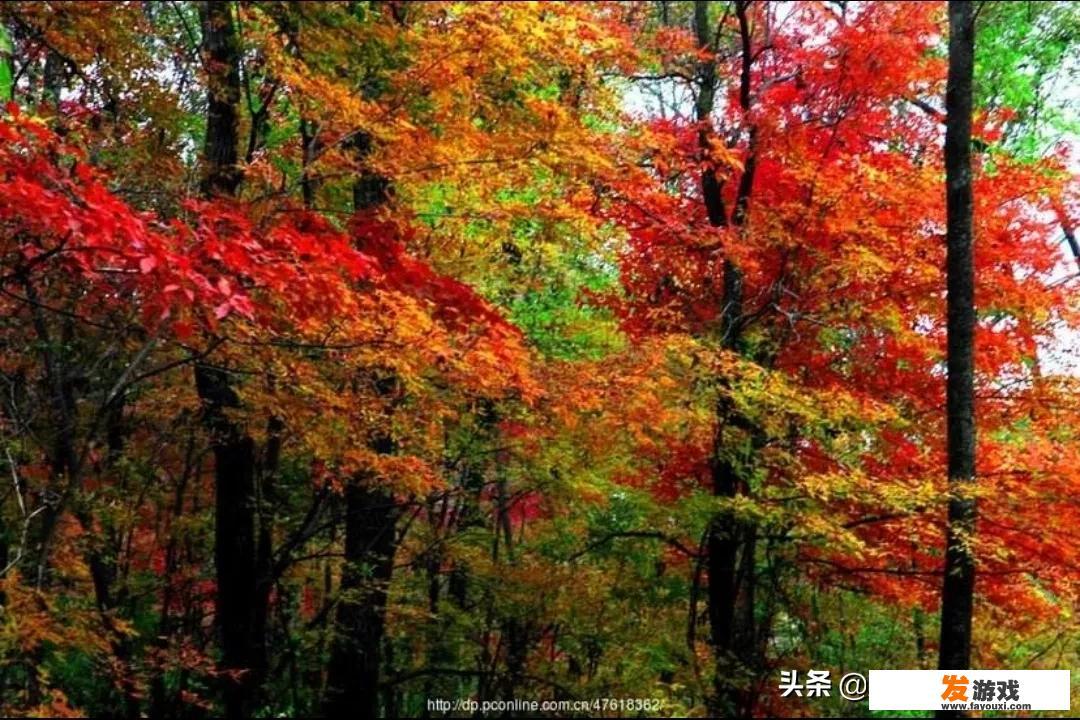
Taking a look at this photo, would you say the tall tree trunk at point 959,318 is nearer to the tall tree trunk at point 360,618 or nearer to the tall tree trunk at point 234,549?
the tall tree trunk at point 360,618

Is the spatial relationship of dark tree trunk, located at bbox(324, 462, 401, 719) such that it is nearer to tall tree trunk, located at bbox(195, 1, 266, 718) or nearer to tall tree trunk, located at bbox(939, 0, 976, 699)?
tall tree trunk, located at bbox(195, 1, 266, 718)

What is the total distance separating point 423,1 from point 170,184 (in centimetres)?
254

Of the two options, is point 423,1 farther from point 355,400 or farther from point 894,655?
point 894,655

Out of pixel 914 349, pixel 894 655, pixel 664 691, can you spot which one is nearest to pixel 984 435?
pixel 914 349

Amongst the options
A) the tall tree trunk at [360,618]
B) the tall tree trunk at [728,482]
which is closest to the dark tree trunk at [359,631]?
the tall tree trunk at [360,618]

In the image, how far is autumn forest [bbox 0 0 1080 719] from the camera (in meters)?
6.32

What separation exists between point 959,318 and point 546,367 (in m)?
3.54

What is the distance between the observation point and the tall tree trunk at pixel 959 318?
781cm

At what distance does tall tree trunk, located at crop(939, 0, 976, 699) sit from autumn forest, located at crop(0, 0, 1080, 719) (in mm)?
33

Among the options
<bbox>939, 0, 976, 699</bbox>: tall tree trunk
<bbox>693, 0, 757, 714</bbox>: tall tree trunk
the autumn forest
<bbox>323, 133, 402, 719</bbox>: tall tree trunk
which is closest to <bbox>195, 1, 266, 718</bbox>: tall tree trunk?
the autumn forest

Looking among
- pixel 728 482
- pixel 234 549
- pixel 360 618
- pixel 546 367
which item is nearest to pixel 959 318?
pixel 728 482

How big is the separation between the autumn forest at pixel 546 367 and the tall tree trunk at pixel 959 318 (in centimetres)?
3

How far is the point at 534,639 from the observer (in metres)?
10.5

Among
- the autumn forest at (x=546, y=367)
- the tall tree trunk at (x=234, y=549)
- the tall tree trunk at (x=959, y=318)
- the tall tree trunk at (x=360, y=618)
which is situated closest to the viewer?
the autumn forest at (x=546, y=367)
